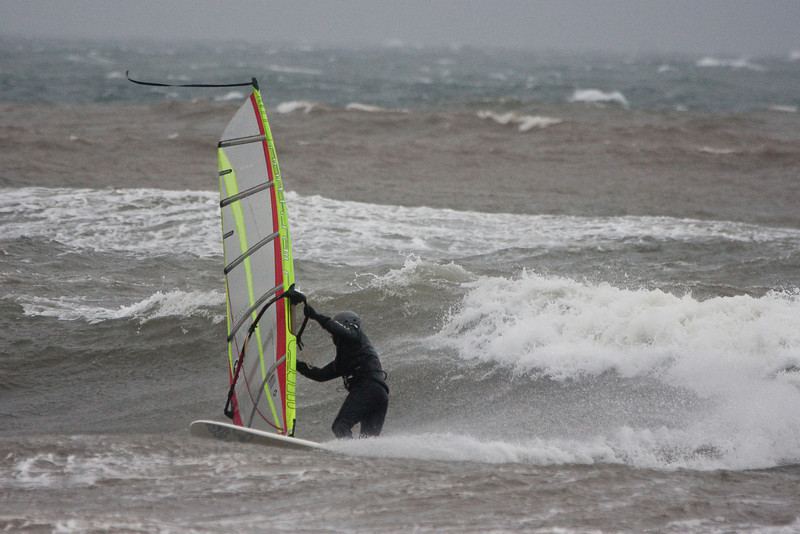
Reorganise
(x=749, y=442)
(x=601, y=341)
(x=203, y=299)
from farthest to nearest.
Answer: (x=203, y=299) → (x=601, y=341) → (x=749, y=442)

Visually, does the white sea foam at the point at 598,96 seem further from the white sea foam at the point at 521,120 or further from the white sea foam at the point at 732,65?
the white sea foam at the point at 732,65

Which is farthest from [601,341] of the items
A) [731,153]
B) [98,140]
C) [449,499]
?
[98,140]

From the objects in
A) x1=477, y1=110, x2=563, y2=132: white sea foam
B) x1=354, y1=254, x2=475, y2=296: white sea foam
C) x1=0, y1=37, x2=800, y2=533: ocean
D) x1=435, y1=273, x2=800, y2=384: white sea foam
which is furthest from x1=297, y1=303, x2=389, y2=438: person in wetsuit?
x1=477, y1=110, x2=563, y2=132: white sea foam

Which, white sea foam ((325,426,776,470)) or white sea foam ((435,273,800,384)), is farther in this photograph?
white sea foam ((435,273,800,384))

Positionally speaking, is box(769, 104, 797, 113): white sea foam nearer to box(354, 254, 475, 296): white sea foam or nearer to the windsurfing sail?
box(354, 254, 475, 296): white sea foam

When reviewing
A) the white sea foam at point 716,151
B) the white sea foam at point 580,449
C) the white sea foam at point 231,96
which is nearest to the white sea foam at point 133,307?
the white sea foam at point 580,449

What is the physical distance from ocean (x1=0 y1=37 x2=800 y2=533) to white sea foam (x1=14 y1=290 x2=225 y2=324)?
3 cm

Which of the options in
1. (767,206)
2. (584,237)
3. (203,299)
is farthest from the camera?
(767,206)

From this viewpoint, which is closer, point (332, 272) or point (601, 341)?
point (601, 341)

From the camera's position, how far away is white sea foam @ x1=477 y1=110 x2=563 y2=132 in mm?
26016

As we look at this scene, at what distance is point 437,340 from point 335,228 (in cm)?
525

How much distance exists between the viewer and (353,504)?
4.45 m

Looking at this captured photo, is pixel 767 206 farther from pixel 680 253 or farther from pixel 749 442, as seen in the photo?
pixel 749 442

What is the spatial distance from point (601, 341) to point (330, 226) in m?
6.61
